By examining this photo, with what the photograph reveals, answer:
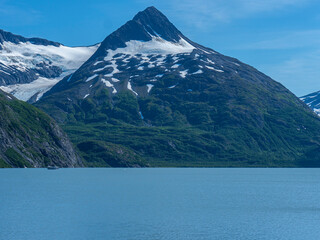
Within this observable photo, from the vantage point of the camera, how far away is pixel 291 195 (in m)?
138

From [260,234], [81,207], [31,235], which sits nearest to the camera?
[31,235]

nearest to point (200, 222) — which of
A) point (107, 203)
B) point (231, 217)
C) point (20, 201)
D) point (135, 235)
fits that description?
point (231, 217)

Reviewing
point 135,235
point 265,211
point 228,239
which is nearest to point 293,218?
point 265,211

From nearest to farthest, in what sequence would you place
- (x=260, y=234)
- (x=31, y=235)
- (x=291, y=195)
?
(x=31, y=235)
(x=260, y=234)
(x=291, y=195)

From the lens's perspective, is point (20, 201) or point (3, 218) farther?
point (20, 201)

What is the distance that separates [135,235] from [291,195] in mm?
81857

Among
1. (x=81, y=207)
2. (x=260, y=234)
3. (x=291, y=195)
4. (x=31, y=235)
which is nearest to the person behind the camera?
(x=31, y=235)

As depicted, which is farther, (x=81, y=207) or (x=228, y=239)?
(x=81, y=207)

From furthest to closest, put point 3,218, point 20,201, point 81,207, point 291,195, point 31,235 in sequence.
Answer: point 291,195 < point 20,201 < point 81,207 < point 3,218 < point 31,235

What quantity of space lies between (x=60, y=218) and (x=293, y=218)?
1742 inches

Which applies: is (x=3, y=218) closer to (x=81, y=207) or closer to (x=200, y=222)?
(x=81, y=207)

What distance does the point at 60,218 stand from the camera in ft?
271

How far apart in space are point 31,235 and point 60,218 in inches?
610

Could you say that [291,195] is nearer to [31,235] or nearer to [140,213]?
[140,213]
